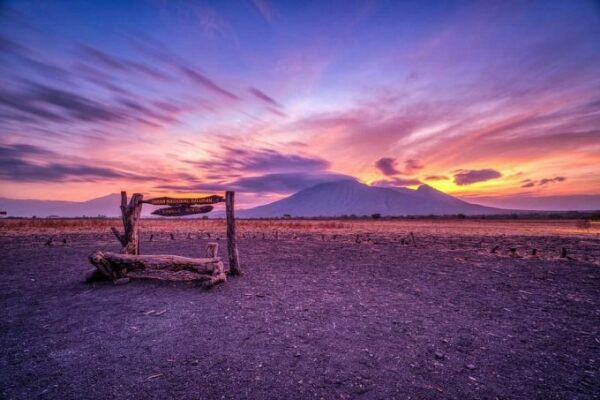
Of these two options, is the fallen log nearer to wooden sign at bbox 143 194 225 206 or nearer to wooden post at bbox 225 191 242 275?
wooden post at bbox 225 191 242 275

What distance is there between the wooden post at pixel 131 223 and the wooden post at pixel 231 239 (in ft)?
12.7

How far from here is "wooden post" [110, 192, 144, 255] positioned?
39.2 ft

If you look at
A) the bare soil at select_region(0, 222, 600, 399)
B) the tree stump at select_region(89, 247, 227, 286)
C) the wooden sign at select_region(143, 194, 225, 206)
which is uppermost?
the wooden sign at select_region(143, 194, 225, 206)

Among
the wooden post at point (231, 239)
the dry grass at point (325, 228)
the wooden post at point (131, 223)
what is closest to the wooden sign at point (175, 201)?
the wooden post at point (131, 223)

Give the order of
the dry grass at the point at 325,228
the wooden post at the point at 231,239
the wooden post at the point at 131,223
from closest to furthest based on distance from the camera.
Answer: the wooden post at the point at 231,239 → the wooden post at the point at 131,223 → the dry grass at the point at 325,228

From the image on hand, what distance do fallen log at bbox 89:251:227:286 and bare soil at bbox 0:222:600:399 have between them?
43 centimetres

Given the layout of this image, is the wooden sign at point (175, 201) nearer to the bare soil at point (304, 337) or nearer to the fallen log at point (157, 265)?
the fallen log at point (157, 265)

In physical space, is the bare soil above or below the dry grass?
below

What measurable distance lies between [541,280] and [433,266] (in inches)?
150

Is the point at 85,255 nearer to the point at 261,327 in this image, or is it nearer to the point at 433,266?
the point at 261,327

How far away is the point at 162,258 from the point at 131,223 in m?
3.26

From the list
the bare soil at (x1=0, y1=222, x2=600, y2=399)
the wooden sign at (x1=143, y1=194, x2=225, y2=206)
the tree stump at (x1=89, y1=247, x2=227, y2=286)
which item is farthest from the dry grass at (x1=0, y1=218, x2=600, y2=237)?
the bare soil at (x1=0, y1=222, x2=600, y2=399)

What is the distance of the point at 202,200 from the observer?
39.3 ft

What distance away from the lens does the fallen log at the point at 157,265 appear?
9.77m
